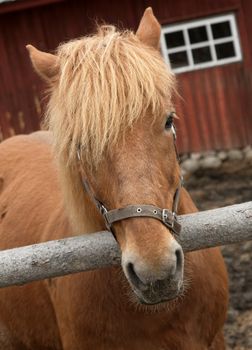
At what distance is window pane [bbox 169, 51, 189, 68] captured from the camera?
1165 centimetres

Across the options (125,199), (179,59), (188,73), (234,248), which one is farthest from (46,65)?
(179,59)

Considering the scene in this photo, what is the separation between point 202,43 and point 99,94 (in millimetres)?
8785

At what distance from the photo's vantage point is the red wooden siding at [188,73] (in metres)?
11.4

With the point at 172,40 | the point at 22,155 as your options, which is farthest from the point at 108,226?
the point at 172,40

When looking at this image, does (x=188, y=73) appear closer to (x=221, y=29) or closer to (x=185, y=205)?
(x=221, y=29)

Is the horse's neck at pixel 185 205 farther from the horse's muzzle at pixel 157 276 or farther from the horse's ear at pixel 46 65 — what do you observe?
the horse's ear at pixel 46 65

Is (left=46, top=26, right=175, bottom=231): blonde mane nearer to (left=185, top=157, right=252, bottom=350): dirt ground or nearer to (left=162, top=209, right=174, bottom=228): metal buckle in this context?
(left=162, top=209, right=174, bottom=228): metal buckle

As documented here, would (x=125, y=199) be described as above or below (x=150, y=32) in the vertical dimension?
below

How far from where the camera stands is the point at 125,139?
2.98 meters

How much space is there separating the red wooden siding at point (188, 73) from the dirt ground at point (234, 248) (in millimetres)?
779

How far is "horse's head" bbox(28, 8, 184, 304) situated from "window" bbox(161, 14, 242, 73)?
27.2 ft

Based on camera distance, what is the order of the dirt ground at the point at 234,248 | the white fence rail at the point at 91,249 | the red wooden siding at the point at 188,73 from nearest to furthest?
the white fence rail at the point at 91,249
the dirt ground at the point at 234,248
the red wooden siding at the point at 188,73

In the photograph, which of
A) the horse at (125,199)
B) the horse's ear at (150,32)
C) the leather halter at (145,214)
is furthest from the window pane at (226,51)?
the leather halter at (145,214)

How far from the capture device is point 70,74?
10.6ft
